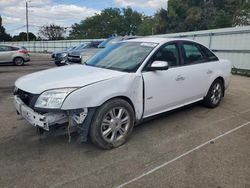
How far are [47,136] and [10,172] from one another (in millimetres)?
1075

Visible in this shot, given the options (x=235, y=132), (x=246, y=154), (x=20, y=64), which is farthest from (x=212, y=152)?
(x=20, y=64)

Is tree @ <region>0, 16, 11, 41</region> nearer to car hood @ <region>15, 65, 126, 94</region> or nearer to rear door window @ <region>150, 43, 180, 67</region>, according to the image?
car hood @ <region>15, 65, 126, 94</region>

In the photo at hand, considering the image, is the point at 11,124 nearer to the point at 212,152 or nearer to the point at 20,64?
the point at 212,152

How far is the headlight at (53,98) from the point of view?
3.04 m

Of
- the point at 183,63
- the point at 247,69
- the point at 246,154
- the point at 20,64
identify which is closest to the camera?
the point at 246,154

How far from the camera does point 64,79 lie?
11.0 feet

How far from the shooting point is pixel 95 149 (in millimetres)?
3480

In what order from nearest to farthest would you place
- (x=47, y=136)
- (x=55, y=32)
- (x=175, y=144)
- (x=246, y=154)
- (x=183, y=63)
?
(x=246, y=154), (x=175, y=144), (x=47, y=136), (x=183, y=63), (x=55, y=32)

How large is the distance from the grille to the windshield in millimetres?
1289

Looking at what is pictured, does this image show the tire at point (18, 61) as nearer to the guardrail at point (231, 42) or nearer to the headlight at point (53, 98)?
the guardrail at point (231, 42)

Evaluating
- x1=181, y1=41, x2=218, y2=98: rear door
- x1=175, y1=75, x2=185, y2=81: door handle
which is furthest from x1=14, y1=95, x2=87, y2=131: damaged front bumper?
x1=181, y1=41, x2=218, y2=98: rear door

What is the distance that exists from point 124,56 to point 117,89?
934mm

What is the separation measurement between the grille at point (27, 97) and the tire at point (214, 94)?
11.9ft

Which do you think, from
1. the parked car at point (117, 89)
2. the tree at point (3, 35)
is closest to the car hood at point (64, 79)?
the parked car at point (117, 89)
